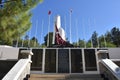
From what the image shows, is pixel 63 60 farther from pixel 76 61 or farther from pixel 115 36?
pixel 115 36

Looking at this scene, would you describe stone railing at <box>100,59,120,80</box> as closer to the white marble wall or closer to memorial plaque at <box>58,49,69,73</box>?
memorial plaque at <box>58,49,69,73</box>

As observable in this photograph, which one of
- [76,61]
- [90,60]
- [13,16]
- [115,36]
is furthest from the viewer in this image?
[115,36]

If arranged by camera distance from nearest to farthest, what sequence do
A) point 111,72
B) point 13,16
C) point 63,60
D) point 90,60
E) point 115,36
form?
point 111,72 → point 13,16 → point 90,60 → point 63,60 → point 115,36

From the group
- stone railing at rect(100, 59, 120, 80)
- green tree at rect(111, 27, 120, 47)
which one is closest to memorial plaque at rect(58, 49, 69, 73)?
stone railing at rect(100, 59, 120, 80)

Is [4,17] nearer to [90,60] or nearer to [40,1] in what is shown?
[40,1]

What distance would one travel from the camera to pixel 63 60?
41.1ft

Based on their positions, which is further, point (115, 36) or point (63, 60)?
point (115, 36)

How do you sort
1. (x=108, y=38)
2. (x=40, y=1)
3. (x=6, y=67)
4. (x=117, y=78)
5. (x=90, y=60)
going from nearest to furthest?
1. (x=117, y=78)
2. (x=6, y=67)
3. (x=40, y=1)
4. (x=90, y=60)
5. (x=108, y=38)

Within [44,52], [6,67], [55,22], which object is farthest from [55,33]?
[6,67]

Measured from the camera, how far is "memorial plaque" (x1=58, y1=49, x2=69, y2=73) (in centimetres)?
1227

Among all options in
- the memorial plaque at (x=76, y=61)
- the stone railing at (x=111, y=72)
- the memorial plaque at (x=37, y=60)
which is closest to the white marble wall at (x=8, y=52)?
the memorial plaque at (x=37, y=60)

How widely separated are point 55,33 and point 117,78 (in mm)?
11257

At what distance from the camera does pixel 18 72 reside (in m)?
5.75

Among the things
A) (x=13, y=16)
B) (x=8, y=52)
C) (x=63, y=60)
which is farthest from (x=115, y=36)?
(x=13, y=16)
